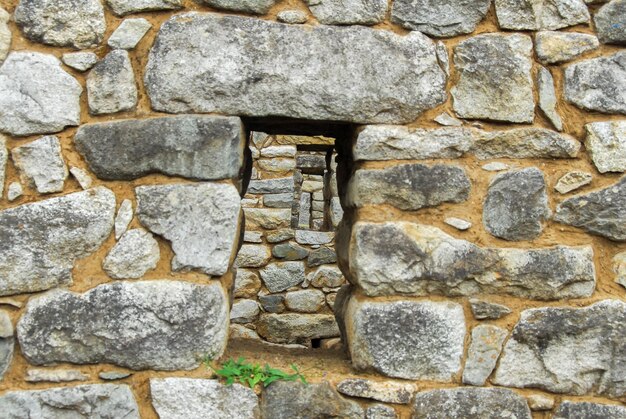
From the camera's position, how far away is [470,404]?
2.03m

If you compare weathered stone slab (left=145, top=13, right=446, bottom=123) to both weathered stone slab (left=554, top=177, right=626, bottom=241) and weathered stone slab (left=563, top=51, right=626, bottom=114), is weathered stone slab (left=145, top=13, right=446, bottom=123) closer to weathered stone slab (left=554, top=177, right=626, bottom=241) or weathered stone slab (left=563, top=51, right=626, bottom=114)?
weathered stone slab (left=563, top=51, right=626, bottom=114)

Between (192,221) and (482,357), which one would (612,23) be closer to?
(482,357)

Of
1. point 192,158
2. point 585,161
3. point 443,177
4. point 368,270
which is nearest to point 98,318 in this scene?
point 192,158

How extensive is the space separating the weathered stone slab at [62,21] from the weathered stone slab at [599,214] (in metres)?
1.73

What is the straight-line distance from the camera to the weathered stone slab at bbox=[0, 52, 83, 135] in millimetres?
2055

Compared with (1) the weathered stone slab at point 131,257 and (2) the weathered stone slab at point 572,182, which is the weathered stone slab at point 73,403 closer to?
(1) the weathered stone slab at point 131,257

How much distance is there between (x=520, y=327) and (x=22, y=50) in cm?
194

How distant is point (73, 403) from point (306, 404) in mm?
751

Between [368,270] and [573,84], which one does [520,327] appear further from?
[573,84]

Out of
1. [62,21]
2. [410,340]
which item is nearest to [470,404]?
[410,340]

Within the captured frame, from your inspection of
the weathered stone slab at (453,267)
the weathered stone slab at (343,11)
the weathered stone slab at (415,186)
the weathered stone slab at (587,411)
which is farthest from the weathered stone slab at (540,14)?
the weathered stone slab at (587,411)

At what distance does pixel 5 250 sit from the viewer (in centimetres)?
200

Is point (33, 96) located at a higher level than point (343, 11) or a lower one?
lower

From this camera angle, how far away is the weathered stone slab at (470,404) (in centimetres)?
202
